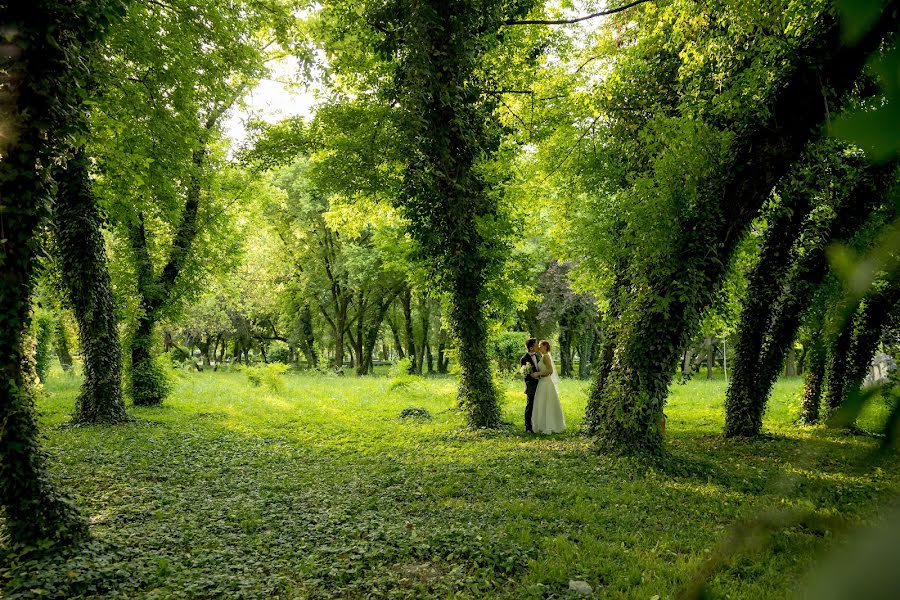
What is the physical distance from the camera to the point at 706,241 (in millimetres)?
8500

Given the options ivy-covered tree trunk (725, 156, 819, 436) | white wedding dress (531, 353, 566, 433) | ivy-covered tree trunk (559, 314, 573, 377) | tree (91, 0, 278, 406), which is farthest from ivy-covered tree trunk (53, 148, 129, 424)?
ivy-covered tree trunk (559, 314, 573, 377)

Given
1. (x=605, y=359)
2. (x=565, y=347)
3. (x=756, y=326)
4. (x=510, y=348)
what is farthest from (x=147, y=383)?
(x=565, y=347)

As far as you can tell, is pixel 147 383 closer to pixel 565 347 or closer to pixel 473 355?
pixel 473 355

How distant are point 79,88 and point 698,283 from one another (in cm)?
867

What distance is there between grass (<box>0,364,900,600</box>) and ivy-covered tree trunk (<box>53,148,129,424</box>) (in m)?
0.98

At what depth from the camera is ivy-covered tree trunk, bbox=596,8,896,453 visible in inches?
285

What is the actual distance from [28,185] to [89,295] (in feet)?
28.5

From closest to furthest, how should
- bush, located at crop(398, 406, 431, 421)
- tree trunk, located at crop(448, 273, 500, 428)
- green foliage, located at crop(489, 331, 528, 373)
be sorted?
tree trunk, located at crop(448, 273, 500, 428) < bush, located at crop(398, 406, 431, 421) < green foliage, located at crop(489, 331, 528, 373)

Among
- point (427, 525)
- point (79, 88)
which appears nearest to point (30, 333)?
point (79, 88)

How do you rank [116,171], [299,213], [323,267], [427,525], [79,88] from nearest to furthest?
[79,88] → [427,525] → [116,171] → [299,213] → [323,267]

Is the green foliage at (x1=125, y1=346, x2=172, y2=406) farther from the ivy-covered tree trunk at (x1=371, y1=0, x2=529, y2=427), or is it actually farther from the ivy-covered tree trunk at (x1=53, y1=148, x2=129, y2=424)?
the ivy-covered tree trunk at (x1=371, y1=0, x2=529, y2=427)

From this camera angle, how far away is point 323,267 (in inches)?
1332

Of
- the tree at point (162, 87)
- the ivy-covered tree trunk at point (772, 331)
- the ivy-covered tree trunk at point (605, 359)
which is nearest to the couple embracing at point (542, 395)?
the ivy-covered tree trunk at point (605, 359)

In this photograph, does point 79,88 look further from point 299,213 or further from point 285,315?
point 285,315
